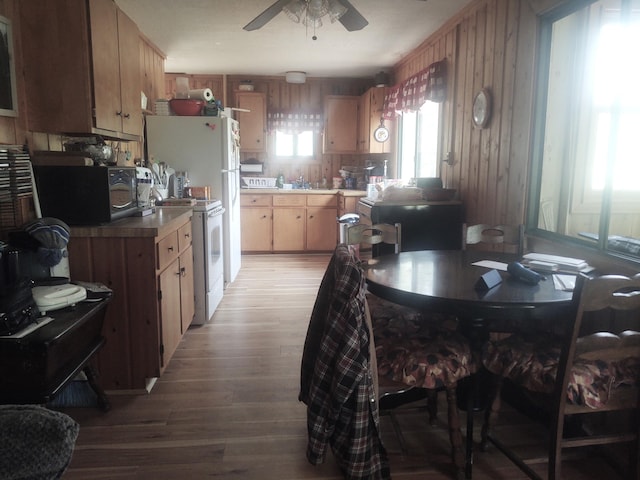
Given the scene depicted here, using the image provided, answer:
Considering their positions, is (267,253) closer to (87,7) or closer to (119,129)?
(119,129)

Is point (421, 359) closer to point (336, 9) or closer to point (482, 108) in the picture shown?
point (336, 9)

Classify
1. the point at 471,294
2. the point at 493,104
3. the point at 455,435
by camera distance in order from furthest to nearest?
the point at 493,104 < the point at 455,435 < the point at 471,294

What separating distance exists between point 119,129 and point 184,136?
1.27m

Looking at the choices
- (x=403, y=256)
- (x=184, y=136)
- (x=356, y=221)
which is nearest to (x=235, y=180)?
(x=184, y=136)

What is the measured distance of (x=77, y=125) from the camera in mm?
2502

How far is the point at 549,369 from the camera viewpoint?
5.48ft

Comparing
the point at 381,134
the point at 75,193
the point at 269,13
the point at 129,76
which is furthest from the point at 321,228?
the point at 75,193

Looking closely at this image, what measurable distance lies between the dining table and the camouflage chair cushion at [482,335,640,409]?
3.8 inches

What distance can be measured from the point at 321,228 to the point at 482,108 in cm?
313

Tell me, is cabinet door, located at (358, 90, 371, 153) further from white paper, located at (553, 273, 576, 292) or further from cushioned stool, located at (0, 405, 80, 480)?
cushioned stool, located at (0, 405, 80, 480)

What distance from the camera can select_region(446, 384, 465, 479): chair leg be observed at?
185 cm

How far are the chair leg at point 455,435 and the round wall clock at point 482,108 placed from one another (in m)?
2.21

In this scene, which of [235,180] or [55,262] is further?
[235,180]

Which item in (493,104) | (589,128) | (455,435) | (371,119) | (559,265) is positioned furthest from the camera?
(371,119)
